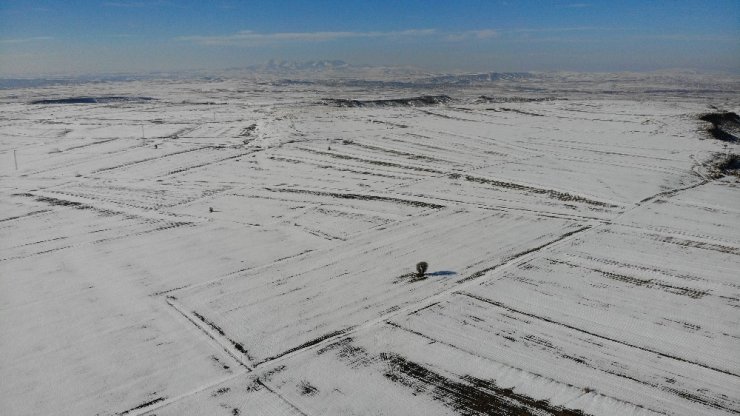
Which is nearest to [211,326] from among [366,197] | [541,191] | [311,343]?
[311,343]

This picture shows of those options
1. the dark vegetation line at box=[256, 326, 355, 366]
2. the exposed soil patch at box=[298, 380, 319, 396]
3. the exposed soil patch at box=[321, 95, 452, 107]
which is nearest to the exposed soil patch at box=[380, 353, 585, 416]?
the exposed soil patch at box=[298, 380, 319, 396]

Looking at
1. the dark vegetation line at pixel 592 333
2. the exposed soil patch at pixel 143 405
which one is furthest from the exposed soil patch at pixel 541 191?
the exposed soil patch at pixel 143 405

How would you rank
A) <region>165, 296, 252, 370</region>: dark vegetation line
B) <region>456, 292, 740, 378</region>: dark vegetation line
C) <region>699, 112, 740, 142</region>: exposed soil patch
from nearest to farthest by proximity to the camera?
<region>456, 292, 740, 378</region>: dark vegetation line
<region>165, 296, 252, 370</region>: dark vegetation line
<region>699, 112, 740, 142</region>: exposed soil patch

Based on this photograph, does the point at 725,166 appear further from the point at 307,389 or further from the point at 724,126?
the point at 307,389

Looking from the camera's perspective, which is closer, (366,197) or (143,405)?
(143,405)

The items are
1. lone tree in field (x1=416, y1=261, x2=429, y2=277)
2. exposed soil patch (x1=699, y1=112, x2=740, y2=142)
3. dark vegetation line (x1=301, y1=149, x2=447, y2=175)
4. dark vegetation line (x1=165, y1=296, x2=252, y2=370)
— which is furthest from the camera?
exposed soil patch (x1=699, y1=112, x2=740, y2=142)

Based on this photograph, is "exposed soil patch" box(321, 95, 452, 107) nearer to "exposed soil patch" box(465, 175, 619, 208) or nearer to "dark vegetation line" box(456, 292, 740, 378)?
"exposed soil patch" box(465, 175, 619, 208)
